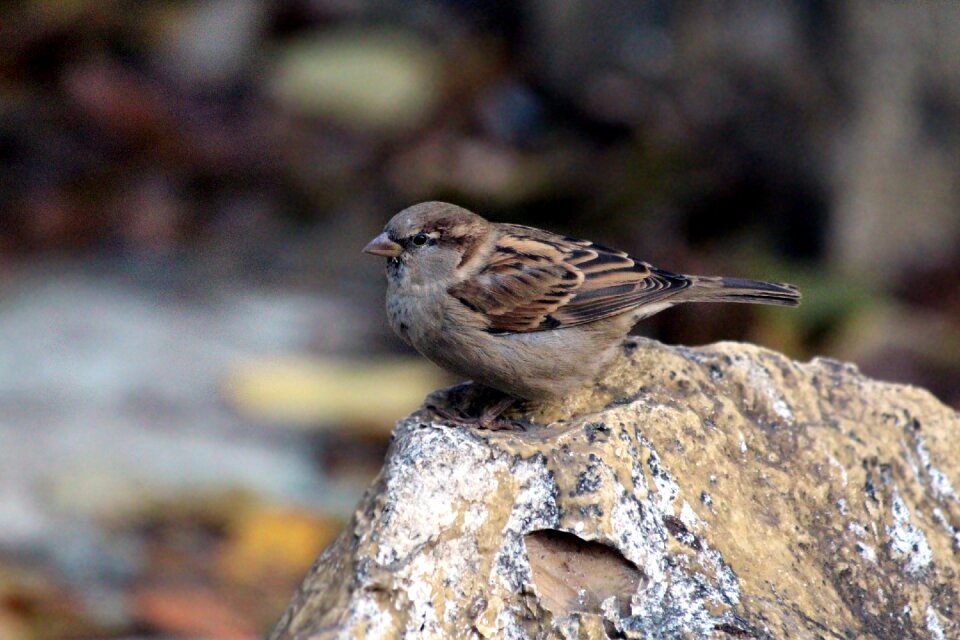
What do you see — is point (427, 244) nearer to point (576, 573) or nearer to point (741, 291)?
point (741, 291)

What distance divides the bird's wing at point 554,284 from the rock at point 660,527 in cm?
64

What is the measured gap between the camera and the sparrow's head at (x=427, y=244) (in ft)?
15.3

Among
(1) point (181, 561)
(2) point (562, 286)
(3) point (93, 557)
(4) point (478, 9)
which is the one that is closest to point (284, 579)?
(1) point (181, 561)

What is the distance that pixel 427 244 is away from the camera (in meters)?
4.73

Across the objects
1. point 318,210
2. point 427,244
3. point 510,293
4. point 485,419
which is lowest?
point 485,419

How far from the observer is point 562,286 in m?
4.74

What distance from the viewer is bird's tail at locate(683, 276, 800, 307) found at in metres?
4.88

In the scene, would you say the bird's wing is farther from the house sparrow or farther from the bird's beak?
the bird's beak

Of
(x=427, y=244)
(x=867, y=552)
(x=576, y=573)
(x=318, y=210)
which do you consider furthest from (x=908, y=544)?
(x=318, y=210)

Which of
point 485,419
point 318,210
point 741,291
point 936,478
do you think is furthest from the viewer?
point 318,210

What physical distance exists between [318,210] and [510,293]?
19.3 feet

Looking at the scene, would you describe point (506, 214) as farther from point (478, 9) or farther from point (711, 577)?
point (711, 577)

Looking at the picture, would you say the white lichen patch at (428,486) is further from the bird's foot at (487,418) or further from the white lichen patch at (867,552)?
the white lichen patch at (867,552)

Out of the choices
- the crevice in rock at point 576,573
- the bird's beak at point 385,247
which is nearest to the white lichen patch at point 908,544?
the crevice in rock at point 576,573
